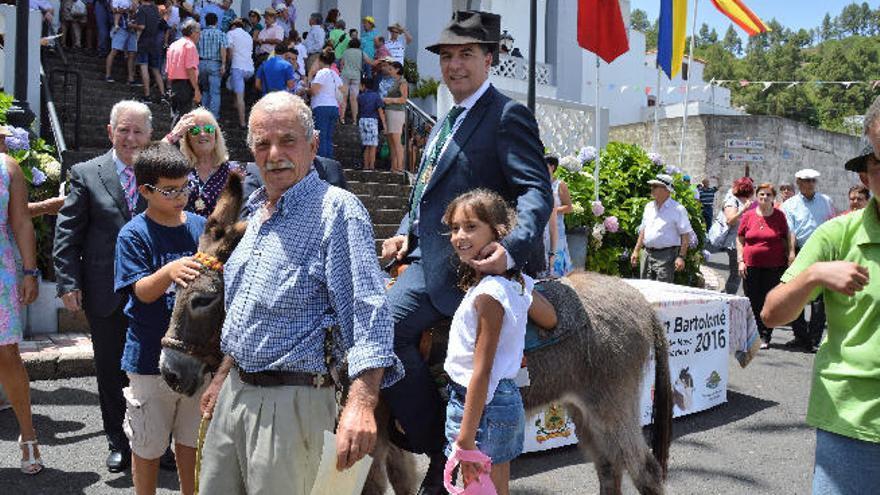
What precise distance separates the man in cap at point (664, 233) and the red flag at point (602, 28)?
2.19 meters

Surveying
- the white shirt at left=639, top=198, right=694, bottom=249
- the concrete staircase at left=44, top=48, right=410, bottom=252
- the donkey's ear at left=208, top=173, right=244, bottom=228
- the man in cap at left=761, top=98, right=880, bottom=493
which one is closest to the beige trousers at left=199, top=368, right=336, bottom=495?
the donkey's ear at left=208, top=173, right=244, bottom=228

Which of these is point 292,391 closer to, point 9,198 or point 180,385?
point 180,385

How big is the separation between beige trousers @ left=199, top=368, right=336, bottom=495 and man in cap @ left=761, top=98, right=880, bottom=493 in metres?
1.56

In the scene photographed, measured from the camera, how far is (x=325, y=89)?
39.5ft

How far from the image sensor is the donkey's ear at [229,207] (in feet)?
9.40

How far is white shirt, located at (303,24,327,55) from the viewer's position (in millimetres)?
15930

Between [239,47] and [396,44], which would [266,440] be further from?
[396,44]

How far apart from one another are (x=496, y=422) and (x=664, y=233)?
22.6 ft

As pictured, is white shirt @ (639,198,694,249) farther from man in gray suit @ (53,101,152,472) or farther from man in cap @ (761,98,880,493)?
man in cap @ (761,98,880,493)

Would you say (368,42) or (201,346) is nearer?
(201,346)

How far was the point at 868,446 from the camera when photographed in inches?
103

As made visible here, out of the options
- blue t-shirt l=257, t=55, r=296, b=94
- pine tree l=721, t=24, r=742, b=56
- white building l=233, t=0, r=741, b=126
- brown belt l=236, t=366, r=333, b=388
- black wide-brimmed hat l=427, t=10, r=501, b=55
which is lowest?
brown belt l=236, t=366, r=333, b=388

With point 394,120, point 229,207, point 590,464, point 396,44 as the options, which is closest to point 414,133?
point 394,120

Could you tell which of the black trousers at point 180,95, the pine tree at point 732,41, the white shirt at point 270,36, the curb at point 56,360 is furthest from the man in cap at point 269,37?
the pine tree at point 732,41
